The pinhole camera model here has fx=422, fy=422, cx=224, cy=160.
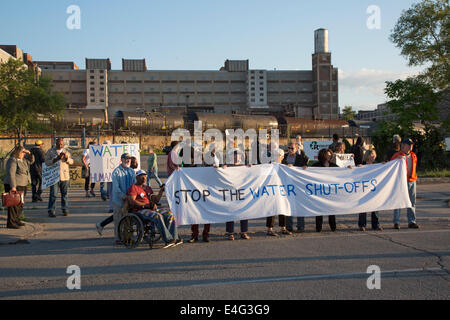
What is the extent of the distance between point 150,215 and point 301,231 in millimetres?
3660

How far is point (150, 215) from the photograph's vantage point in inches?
317

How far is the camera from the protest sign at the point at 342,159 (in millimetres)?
10812

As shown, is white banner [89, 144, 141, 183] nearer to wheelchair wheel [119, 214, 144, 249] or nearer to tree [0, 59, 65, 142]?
wheelchair wheel [119, 214, 144, 249]

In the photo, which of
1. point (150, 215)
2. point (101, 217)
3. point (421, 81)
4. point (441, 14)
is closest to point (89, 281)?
point (150, 215)

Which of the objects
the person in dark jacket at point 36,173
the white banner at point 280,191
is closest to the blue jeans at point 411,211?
the white banner at point 280,191

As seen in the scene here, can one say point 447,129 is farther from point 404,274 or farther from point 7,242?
point 7,242

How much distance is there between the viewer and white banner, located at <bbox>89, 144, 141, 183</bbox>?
46.6ft

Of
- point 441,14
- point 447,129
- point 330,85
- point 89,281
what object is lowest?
point 89,281

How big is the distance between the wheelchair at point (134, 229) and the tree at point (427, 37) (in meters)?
24.6

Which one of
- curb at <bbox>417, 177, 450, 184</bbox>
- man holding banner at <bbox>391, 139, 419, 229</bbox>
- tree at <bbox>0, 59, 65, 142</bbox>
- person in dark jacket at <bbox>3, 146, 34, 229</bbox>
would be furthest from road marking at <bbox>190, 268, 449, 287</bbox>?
tree at <bbox>0, 59, 65, 142</bbox>

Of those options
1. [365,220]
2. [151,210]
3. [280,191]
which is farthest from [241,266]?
[365,220]

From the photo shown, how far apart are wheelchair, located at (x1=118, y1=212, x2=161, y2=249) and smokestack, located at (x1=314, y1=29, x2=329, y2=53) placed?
99766 millimetres

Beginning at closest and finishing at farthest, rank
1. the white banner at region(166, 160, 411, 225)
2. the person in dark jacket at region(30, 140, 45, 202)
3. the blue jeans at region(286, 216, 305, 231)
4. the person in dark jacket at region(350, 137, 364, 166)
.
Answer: the white banner at region(166, 160, 411, 225), the blue jeans at region(286, 216, 305, 231), the person in dark jacket at region(350, 137, 364, 166), the person in dark jacket at region(30, 140, 45, 202)

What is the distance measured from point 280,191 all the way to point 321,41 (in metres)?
98.9
